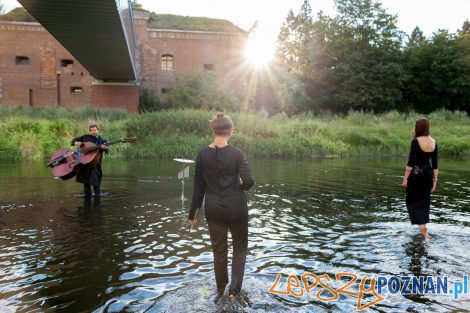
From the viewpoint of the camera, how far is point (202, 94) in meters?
38.1

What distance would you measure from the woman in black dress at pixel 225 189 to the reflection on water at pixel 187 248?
558 mm

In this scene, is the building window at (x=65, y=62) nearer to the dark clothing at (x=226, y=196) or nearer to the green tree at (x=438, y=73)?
the green tree at (x=438, y=73)

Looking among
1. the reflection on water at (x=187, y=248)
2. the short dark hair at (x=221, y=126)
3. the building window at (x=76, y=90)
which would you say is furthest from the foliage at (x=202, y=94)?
the short dark hair at (x=221, y=126)

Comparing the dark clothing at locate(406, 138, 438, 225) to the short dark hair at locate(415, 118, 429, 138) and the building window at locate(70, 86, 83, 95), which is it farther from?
the building window at locate(70, 86, 83, 95)

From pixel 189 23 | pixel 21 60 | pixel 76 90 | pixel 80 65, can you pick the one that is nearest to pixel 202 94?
pixel 189 23

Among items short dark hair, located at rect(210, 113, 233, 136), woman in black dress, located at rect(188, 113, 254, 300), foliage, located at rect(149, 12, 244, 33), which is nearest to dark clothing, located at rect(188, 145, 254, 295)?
woman in black dress, located at rect(188, 113, 254, 300)

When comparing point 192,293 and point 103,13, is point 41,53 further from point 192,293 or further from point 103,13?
point 192,293

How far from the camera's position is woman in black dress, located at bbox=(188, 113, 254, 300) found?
455 centimetres

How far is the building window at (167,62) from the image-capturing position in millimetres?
45500

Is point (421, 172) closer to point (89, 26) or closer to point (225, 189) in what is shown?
point (225, 189)

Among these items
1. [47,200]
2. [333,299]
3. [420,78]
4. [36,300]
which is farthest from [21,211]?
[420,78]

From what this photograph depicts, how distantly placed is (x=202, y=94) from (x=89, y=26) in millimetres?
20952

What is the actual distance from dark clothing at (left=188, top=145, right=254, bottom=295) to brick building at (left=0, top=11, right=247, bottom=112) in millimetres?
36942

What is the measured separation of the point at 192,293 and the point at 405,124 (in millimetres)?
34135
